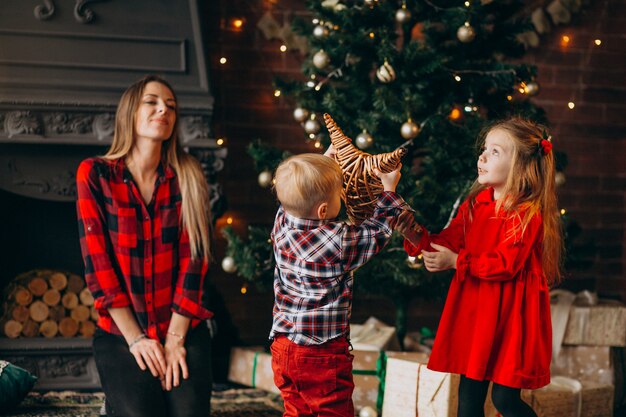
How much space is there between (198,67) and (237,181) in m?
0.74

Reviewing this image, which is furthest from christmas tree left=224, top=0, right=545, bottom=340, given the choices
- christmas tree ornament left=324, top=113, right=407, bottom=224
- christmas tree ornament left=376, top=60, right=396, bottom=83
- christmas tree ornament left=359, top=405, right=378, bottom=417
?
christmas tree ornament left=324, top=113, right=407, bottom=224

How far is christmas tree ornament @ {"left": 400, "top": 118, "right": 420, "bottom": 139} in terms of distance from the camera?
304cm

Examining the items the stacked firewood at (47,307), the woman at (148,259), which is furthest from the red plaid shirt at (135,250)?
the stacked firewood at (47,307)

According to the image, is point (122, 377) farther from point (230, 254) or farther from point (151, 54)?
point (151, 54)

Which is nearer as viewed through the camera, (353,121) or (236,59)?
(353,121)

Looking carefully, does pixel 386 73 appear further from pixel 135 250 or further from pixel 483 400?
pixel 483 400

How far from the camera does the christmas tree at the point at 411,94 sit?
3.12 meters

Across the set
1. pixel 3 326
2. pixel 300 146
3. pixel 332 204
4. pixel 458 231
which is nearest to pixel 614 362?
pixel 458 231

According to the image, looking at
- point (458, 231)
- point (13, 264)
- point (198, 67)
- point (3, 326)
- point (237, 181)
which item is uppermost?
point (198, 67)

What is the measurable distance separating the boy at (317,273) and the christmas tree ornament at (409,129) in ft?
3.50

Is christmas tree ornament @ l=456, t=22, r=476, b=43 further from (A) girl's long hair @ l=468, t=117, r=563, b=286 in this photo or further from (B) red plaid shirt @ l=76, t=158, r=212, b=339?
(B) red plaid shirt @ l=76, t=158, r=212, b=339

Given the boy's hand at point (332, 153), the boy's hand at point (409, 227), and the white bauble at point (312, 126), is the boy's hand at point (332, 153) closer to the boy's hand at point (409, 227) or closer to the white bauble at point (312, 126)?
the boy's hand at point (409, 227)

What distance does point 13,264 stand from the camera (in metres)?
3.66

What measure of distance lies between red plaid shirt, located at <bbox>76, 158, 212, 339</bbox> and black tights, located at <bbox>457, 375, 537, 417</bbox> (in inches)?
32.6
